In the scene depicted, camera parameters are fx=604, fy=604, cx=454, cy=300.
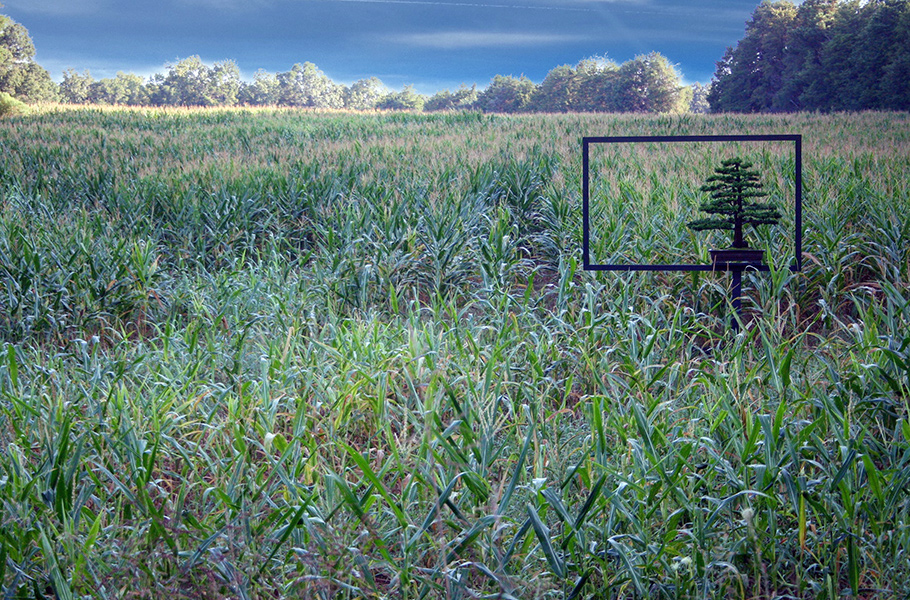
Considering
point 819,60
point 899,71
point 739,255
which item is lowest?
point 739,255

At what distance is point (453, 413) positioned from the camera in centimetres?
293

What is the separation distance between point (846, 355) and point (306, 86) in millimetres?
89906

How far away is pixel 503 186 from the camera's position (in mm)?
7336

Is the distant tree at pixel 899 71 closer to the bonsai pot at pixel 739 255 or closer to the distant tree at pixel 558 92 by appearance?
the distant tree at pixel 558 92

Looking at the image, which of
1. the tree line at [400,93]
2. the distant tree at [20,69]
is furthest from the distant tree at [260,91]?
the distant tree at [20,69]

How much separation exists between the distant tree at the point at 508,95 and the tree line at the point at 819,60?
22.1 meters

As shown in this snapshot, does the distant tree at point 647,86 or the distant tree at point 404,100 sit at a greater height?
the distant tree at point 404,100

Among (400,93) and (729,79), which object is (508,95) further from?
(400,93)

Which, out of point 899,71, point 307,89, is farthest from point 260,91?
point 899,71

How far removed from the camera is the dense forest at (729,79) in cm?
2975

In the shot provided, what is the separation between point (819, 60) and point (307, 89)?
217 ft

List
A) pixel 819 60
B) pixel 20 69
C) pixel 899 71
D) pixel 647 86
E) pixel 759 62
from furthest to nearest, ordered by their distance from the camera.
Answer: pixel 647 86, pixel 20 69, pixel 759 62, pixel 819 60, pixel 899 71

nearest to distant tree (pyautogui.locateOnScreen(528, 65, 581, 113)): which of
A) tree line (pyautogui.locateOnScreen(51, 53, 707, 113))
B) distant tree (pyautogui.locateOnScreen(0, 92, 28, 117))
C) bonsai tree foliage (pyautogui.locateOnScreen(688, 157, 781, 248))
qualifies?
tree line (pyautogui.locateOnScreen(51, 53, 707, 113))

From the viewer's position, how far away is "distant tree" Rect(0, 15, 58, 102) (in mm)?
44000
